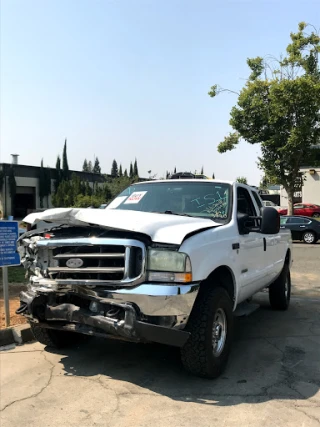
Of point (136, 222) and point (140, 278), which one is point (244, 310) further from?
point (136, 222)

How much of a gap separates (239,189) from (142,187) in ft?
4.24

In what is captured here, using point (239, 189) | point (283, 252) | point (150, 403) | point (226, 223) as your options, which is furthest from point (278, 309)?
point (150, 403)

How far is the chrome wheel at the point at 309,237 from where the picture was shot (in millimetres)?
20156

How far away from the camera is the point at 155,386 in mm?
3941

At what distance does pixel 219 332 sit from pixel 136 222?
4.69 feet

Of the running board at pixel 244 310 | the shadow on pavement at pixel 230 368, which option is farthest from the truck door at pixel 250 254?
the shadow on pavement at pixel 230 368

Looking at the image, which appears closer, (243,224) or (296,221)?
(243,224)

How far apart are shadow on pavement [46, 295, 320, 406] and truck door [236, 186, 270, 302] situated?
670 mm

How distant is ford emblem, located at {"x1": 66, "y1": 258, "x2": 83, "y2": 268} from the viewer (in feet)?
12.8

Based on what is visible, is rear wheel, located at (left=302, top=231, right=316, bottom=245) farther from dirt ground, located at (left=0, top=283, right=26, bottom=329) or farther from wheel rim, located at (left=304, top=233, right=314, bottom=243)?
dirt ground, located at (left=0, top=283, right=26, bottom=329)

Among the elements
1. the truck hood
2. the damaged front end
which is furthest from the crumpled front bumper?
the truck hood

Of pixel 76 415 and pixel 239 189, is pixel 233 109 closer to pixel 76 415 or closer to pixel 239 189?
pixel 239 189

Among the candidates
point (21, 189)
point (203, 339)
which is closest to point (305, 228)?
point (203, 339)

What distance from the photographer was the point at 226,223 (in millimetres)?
4672
